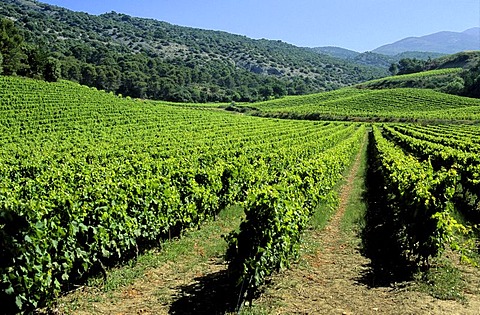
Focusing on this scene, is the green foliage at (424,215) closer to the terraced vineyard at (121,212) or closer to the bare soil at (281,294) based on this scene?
the bare soil at (281,294)

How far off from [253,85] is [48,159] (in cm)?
18508

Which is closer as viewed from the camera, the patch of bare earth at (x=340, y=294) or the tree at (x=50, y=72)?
the patch of bare earth at (x=340, y=294)

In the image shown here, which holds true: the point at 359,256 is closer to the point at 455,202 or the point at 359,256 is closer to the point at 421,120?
the point at 455,202

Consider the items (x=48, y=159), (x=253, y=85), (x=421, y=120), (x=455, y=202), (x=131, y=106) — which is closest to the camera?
(x=455, y=202)

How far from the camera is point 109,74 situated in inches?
5128

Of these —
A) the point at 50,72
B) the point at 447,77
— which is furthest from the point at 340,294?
the point at 447,77

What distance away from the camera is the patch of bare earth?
7168mm

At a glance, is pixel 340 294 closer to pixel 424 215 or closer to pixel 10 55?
pixel 424 215

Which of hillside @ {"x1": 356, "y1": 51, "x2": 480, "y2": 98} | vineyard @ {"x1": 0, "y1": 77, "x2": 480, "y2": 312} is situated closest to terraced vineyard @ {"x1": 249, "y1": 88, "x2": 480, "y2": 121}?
hillside @ {"x1": 356, "y1": 51, "x2": 480, "y2": 98}

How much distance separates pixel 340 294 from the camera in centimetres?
790

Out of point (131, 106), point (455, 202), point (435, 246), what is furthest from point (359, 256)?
point (131, 106)

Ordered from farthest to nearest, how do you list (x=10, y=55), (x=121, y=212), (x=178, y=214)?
(x=10, y=55)
(x=178, y=214)
(x=121, y=212)

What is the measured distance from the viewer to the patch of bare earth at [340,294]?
23.5 ft

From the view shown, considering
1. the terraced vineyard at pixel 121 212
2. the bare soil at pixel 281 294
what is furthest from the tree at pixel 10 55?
the bare soil at pixel 281 294
